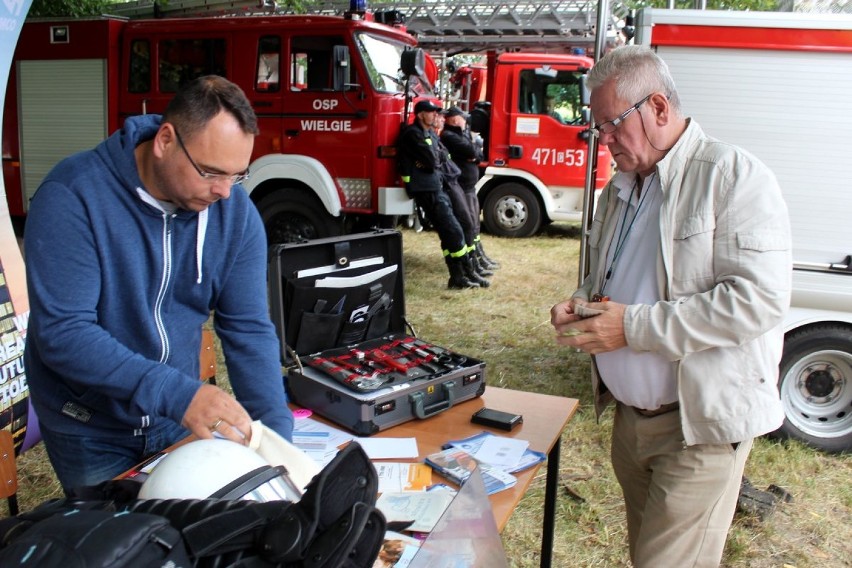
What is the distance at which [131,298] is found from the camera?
1.73 meters

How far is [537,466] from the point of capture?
81.9 inches

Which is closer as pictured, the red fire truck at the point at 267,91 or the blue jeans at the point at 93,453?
the blue jeans at the point at 93,453

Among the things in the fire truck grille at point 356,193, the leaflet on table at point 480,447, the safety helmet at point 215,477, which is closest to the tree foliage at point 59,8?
the fire truck grille at point 356,193

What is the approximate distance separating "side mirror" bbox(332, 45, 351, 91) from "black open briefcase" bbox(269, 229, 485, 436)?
4238 mm

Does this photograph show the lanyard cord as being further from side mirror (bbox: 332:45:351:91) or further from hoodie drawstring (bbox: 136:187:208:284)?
side mirror (bbox: 332:45:351:91)

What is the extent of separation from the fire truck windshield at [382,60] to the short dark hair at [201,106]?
534 cm

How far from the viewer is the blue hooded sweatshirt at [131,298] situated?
1.59 metres

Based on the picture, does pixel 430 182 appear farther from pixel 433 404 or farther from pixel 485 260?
pixel 433 404

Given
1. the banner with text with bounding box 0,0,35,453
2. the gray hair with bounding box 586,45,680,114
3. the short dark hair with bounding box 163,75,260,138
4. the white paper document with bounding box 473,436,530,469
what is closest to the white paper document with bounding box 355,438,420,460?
the white paper document with bounding box 473,436,530,469

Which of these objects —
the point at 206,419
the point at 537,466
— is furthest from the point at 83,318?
the point at 537,466

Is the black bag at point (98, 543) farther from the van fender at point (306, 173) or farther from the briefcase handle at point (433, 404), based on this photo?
the van fender at point (306, 173)

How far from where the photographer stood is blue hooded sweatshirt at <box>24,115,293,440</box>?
5.23ft

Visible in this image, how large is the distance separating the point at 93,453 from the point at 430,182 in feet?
18.0

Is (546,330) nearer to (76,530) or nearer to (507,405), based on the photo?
(507,405)
